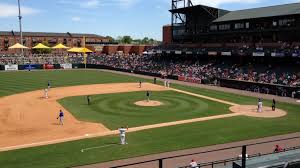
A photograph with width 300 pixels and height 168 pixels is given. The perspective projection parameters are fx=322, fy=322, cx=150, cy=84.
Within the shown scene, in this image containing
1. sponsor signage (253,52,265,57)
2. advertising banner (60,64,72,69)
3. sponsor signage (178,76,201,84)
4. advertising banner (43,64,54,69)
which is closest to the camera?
sponsor signage (253,52,265,57)

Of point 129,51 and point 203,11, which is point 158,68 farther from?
point 129,51

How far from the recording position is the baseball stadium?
2028 centimetres

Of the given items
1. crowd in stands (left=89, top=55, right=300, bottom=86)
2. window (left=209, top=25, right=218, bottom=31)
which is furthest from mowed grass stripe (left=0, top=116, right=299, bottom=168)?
window (left=209, top=25, right=218, bottom=31)

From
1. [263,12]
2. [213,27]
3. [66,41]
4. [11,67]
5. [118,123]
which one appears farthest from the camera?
[66,41]

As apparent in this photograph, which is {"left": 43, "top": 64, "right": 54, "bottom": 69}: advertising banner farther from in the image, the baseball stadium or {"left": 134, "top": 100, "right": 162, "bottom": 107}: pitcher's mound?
{"left": 134, "top": 100, "right": 162, "bottom": 107}: pitcher's mound

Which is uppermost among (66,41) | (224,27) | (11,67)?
(66,41)

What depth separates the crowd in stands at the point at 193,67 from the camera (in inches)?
1977

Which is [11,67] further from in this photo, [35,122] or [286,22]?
[286,22]

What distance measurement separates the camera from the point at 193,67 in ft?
220

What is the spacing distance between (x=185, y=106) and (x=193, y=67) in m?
31.6

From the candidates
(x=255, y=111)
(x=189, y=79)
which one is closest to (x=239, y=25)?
(x=189, y=79)

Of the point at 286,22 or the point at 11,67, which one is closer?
the point at 286,22

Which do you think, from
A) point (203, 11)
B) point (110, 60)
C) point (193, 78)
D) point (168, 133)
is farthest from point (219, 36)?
point (168, 133)

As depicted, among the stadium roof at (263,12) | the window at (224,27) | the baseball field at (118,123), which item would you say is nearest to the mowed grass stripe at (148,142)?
the baseball field at (118,123)
